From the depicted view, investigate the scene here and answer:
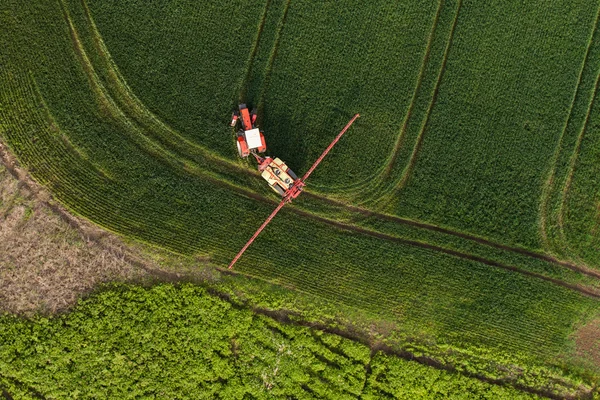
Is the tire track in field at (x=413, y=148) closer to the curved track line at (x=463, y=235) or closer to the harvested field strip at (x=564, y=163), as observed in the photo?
the curved track line at (x=463, y=235)

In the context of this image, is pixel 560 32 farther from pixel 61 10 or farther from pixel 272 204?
pixel 61 10

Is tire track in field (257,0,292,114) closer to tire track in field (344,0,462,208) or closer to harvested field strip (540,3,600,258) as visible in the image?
tire track in field (344,0,462,208)

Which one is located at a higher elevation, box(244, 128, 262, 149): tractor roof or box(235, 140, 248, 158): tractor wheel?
box(244, 128, 262, 149): tractor roof

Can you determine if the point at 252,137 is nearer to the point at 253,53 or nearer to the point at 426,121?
the point at 253,53

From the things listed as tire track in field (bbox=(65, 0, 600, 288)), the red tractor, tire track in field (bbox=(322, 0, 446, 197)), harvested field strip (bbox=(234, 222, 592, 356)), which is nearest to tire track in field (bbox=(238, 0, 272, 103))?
the red tractor

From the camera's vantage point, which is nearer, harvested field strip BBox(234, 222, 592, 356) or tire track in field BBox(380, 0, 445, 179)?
harvested field strip BBox(234, 222, 592, 356)

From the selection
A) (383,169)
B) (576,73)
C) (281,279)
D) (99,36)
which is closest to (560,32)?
(576,73)
